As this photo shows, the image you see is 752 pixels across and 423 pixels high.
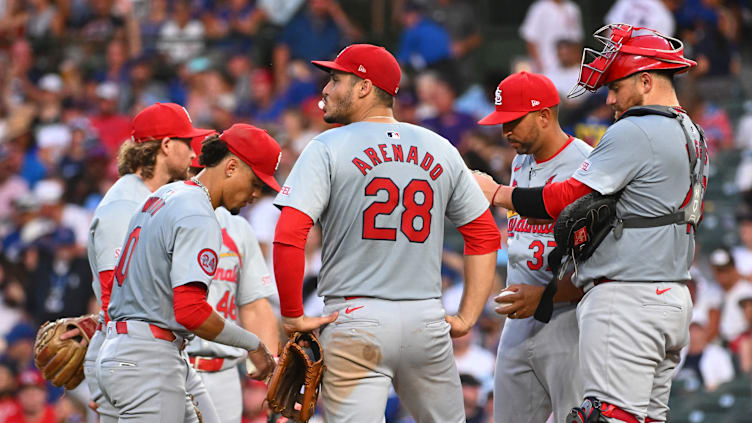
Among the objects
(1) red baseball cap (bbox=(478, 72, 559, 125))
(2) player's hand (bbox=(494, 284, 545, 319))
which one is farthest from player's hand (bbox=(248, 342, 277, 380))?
(1) red baseball cap (bbox=(478, 72, 559, 125))

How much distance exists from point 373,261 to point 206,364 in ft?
6.17

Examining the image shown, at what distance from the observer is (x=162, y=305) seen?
4.73 metres

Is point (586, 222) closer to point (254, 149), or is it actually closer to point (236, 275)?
point (254, 149)

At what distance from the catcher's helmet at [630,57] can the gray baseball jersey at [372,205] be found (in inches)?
37.4

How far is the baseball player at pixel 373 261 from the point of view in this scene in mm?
4660

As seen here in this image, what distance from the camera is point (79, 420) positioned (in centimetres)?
984

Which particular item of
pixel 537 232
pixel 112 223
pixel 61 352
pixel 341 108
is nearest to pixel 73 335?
pixel 61 352

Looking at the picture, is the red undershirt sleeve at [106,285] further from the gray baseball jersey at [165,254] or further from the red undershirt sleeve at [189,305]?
the red undershirt sleeve at [189,305]

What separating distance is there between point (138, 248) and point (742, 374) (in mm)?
6079

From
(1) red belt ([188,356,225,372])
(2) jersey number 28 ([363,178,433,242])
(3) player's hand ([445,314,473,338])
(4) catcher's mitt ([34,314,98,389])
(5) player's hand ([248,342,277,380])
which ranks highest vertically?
(2) jersey number 28 ([363,178,433,242])

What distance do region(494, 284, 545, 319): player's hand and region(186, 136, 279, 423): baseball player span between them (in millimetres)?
1682

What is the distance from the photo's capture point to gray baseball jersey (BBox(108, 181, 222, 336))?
180 inches

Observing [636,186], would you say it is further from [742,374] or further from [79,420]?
[79,420]

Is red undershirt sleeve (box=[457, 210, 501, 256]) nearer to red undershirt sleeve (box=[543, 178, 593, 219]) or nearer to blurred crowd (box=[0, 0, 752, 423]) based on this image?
red undershirt sleeve (box=[543, 178, 593, 219])
